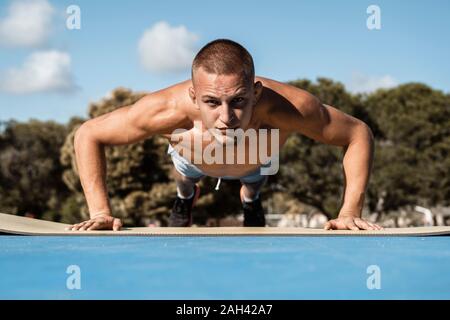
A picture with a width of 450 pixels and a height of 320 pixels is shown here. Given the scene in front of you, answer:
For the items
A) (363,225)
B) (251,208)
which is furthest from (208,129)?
(251,208)

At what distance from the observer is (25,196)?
26797mm

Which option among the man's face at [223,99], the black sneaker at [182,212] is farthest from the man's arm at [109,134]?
the black sneaker at [182,212]

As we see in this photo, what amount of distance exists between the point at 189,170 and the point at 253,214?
3.36ft

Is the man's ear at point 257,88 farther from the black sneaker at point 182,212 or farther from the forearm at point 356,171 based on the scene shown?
the black sneaker at point 182,212

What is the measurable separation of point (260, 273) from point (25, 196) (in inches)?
1042

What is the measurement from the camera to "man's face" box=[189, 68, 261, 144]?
A: 3303 millimetres

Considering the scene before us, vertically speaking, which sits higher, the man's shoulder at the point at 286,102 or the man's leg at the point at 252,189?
the man's shoulder at the point at 286,102

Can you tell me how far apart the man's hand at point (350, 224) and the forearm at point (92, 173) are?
1.49 m

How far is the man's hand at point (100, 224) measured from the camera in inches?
145

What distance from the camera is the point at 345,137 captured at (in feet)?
13.0

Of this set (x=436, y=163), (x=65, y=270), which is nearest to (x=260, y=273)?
(x=65, y=270)
